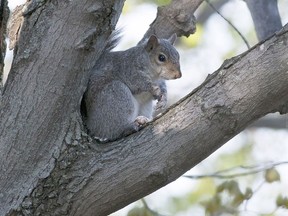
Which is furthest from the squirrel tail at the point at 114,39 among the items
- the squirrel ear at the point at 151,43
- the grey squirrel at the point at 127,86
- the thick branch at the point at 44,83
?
the thick branch at the point at 44,83

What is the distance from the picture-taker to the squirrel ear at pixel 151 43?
144 inches

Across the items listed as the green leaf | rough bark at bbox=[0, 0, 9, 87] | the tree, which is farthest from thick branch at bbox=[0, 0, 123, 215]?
the green leaf

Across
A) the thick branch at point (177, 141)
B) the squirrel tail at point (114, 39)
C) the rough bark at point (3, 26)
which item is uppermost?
the squirrel tail at point (114, 39)

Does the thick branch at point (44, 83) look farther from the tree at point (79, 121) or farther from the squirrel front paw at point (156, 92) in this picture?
the squirrel front paw at point (156, 92)

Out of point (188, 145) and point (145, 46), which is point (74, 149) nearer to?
point (188, 145)

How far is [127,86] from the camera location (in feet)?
11.5

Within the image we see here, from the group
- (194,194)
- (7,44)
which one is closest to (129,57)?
(7,44)

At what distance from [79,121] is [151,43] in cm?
106

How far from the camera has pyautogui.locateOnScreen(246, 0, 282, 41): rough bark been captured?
12.0ft

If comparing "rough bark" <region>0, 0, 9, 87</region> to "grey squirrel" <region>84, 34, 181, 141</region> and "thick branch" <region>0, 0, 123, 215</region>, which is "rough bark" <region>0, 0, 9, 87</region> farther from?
"grey squirrel" <region>84, 34, 181, 141</region>

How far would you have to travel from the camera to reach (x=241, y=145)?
924cm

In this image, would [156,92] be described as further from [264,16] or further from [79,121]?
[79,121]

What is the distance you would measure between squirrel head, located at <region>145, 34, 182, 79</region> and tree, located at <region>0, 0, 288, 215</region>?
3.31 feet

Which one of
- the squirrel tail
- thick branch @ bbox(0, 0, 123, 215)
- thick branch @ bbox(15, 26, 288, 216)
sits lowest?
thick branch @ bbox(15, 26, 288, 216)
